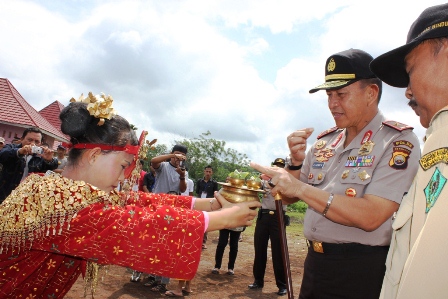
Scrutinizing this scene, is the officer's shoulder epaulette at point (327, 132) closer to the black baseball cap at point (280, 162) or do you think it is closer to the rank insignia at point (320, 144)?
the rank insignia at point (320, 144)

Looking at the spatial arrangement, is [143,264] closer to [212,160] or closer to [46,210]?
[46,210]

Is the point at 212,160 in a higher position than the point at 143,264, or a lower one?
higher

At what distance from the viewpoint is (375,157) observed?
2.86m

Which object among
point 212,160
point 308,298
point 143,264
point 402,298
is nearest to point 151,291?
point 308,298

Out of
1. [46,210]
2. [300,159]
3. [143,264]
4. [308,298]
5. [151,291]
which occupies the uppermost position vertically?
[300,159]

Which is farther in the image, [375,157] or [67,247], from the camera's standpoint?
[375,157]

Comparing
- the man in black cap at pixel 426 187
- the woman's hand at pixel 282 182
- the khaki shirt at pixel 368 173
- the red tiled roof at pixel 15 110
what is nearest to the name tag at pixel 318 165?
the khaki shirt at pixel 368 173

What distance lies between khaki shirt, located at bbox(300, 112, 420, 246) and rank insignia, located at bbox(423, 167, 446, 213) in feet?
4.90

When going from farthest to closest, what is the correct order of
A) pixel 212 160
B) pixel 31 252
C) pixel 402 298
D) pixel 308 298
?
pixel 212 160 < pixel 308 298 < pixel 31 252 < pixel 402 298

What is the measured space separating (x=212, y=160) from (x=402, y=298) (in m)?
48.6

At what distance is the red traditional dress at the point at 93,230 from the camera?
2.34 meters

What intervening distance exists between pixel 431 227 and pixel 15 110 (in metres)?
24.0

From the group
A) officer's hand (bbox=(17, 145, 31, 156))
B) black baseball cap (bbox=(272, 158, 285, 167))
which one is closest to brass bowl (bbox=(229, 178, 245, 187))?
officer's hand (bbox=(17, 145, 31, 156))

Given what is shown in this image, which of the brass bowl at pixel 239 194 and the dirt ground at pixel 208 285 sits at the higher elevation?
the brass bowl at pixel 239 194
